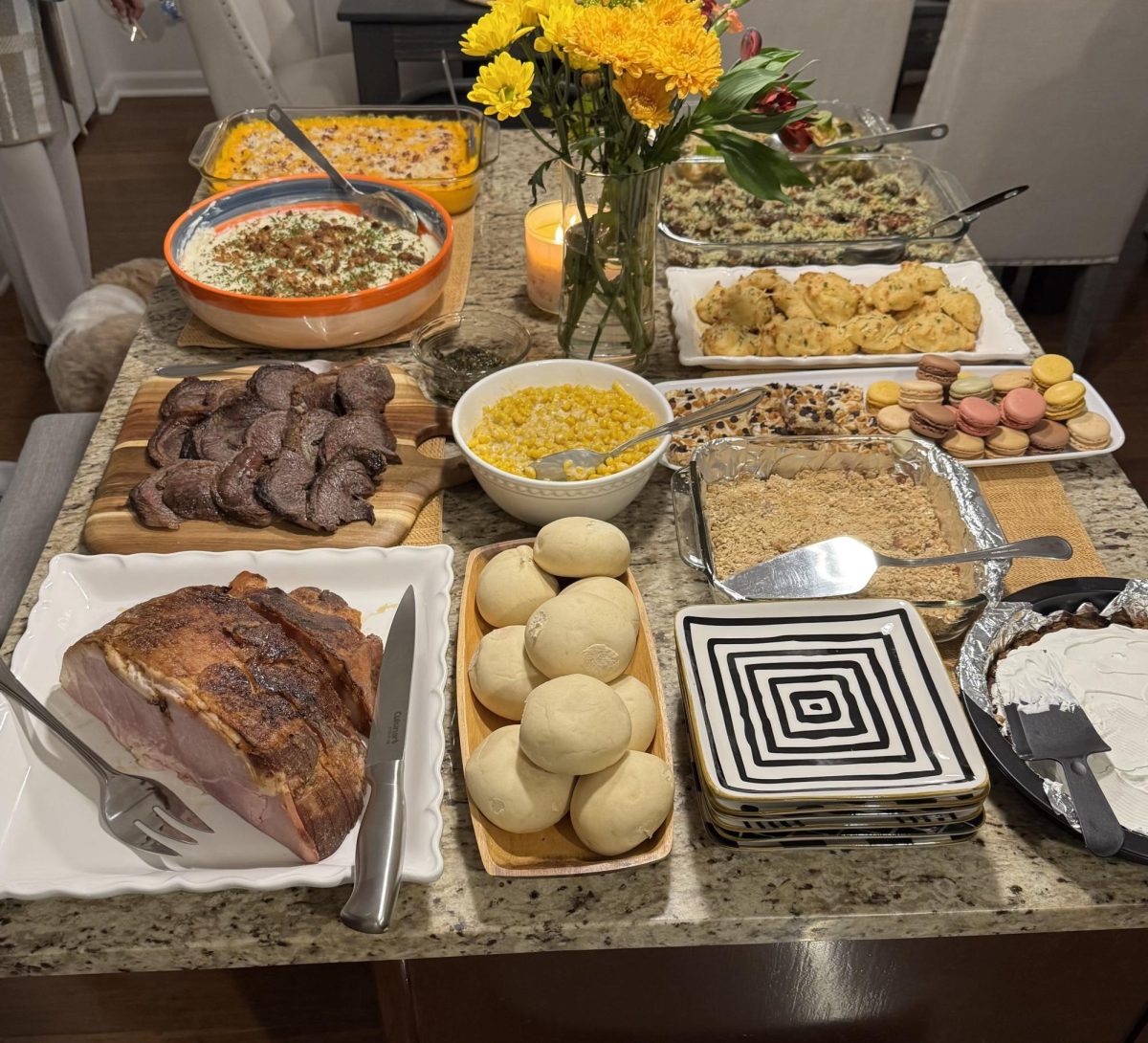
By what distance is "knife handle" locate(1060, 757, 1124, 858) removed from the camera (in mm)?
842

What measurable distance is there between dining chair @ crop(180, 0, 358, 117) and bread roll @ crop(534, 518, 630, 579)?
8.14ft

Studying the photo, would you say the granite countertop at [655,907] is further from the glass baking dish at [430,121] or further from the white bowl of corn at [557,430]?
the glass baking dish at [430,121]

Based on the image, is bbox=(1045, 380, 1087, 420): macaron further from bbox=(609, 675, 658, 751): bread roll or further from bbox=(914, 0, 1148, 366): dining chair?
bbox=(914, 0, 1148, 366): dining chair

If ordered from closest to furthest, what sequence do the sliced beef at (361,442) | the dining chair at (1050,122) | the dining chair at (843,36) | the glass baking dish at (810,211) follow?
the sliced beef at (361,442)
the glass baking dish at (810,211)
the dining chair at (1050,122)
the dining chair at (843,36)

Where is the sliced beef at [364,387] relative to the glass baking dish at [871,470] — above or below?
below

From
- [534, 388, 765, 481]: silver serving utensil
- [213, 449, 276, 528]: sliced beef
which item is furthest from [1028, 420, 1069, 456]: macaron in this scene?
[213, 449, 276, 528]: sliced beef

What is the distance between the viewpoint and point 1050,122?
267 centimetres

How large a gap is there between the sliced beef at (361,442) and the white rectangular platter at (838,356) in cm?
48

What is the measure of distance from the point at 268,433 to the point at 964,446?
961 millimetres

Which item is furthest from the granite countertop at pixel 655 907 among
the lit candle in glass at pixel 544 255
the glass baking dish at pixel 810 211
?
the glass baking dish at pixel 810 211

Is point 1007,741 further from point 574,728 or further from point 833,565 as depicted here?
point 574,728

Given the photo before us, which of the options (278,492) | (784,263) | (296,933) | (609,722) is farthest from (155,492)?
(784,263)

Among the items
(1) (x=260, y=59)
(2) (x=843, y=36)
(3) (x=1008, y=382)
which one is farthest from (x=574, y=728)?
(1) (x=260, y=59)

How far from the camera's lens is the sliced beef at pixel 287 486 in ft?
4.08
